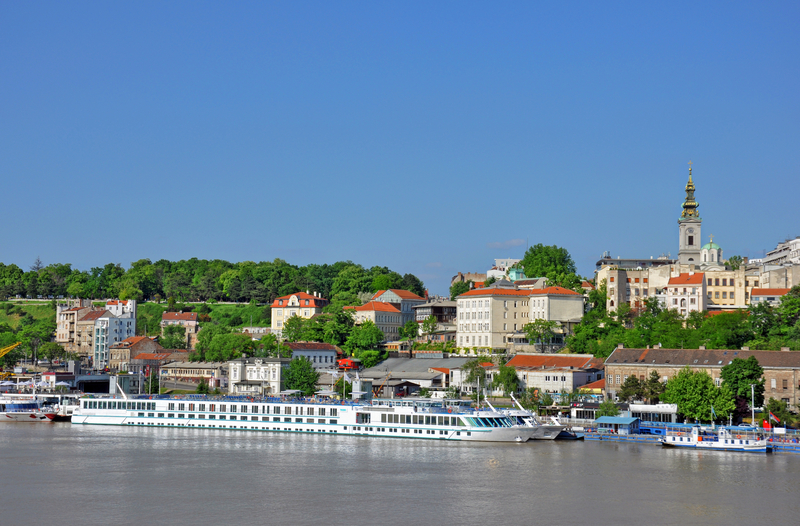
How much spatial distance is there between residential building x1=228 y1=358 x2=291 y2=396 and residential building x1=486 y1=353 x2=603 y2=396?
21.7 m

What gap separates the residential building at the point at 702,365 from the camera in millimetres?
67312

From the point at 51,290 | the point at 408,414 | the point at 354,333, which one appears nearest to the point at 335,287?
the point at 354,333

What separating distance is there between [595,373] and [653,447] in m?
22.9

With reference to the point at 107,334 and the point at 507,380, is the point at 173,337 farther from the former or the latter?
the point at 507,380

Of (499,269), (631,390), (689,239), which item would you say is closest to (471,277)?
(499,269)

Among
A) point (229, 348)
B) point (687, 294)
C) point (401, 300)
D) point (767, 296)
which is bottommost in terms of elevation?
point (229, 348)

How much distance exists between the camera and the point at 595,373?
270ft

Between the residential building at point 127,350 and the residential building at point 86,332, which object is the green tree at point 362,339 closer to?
the residential building at point 127,350

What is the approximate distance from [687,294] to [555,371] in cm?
2443

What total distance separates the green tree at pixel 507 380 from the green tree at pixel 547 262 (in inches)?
1484

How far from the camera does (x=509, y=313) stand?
105 m

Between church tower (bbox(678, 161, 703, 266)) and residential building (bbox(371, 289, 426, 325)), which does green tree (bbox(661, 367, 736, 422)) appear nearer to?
church tower (bbox(678, 161, 703, 266))

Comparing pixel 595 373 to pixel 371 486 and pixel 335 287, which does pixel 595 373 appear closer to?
pixel 371 486

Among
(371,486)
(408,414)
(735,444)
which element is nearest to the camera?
(371,486)
